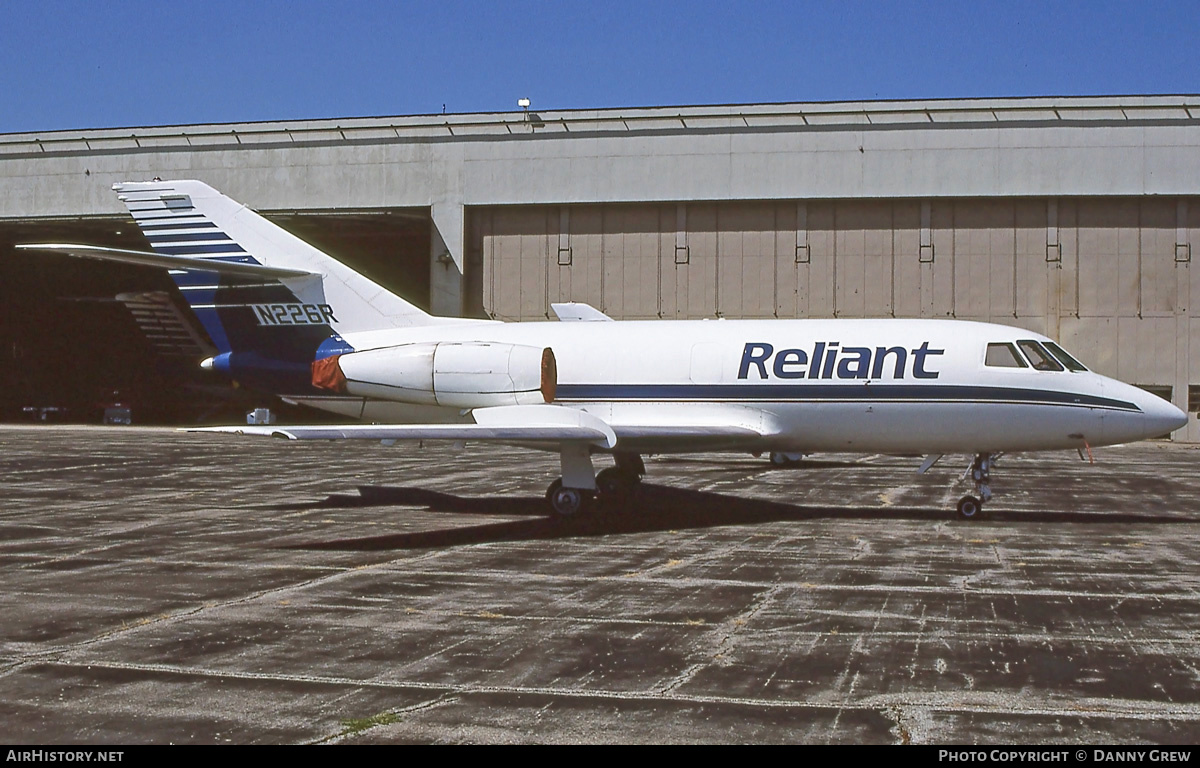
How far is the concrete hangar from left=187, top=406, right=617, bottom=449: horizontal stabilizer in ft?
85.6

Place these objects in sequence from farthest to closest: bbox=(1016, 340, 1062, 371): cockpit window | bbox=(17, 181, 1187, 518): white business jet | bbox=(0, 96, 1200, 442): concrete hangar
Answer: bbox=(0, 96, 1200, 442): concrete hangar < bbox=(1016, 340, 1062, 371): cockpit window < bbox=(17, 181, 1187, 518): white business jet

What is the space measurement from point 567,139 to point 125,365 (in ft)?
112

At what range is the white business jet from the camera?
54.7 feet

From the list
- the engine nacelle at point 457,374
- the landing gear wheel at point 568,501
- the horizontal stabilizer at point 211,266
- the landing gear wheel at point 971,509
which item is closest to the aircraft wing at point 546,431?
the engine nacelle at point 457,374

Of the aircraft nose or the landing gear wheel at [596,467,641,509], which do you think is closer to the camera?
the aircraft nose

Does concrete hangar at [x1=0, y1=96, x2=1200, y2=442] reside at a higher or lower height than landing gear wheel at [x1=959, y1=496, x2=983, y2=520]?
higher

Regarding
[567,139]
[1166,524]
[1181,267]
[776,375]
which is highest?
[567,139]

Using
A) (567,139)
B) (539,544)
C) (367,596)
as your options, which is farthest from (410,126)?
(367,596)

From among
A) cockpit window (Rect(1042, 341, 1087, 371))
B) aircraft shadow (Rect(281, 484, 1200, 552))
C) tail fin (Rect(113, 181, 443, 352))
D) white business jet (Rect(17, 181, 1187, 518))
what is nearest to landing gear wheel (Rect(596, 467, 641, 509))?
white business jet (Rect(17, 181, 1187, 518))

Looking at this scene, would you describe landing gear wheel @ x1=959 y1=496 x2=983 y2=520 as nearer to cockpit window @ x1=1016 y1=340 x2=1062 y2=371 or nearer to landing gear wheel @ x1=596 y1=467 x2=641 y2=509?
cockpit window @ x1=1016 y1=340 x2=1062 y2=371

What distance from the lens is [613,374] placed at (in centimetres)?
1827
